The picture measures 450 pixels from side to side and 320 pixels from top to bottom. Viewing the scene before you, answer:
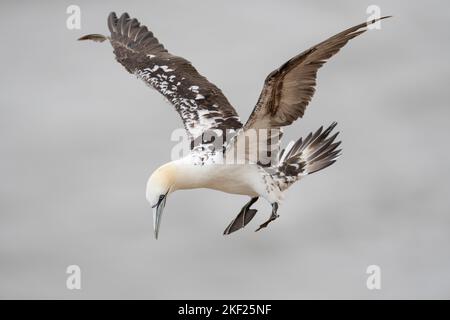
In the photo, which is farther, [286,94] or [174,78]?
[174,78]

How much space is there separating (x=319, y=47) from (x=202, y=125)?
12.3ft

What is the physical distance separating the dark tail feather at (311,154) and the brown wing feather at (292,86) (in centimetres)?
156

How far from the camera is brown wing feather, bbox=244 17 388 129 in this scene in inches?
492

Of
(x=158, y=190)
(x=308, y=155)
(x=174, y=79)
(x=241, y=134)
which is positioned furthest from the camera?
(x=174, y=79)

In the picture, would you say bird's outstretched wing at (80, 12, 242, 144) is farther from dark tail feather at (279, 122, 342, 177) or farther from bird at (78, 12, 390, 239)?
dark tail feather at (279, 122, 342, 177)

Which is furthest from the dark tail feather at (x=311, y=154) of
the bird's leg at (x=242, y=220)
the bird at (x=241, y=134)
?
the bird's leg at (x=242, y=220)

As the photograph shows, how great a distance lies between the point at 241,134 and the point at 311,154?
2.02 metres

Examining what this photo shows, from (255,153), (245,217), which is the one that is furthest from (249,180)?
(245,217)

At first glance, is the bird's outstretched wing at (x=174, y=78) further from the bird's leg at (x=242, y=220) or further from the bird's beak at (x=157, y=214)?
the bird's beak at (x=157, y=214)

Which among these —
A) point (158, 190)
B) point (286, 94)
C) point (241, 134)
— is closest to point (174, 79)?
point (241, 134)

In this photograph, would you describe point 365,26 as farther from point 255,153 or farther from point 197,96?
point 197,96

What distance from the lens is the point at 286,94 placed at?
529 inches

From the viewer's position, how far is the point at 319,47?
40.7ft

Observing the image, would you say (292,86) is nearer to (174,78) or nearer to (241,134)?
(241,134)
